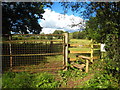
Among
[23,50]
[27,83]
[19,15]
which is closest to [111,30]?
[27,83]

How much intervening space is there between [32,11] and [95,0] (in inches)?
304

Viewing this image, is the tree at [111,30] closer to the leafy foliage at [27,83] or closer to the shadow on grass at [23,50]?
the leafy foliage at [27,83]

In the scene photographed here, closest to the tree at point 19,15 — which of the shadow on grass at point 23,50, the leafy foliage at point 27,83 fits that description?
the shadow on grass at point 23,50

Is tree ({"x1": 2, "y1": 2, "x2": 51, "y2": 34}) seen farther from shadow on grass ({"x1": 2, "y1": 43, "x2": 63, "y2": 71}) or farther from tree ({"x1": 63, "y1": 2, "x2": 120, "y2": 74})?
tree ({"x1": 63, "y1": 2, "x2": 120, "y2": 74})

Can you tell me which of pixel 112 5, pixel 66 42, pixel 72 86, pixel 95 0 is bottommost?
pixel 72 86

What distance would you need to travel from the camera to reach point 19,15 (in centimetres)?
1034

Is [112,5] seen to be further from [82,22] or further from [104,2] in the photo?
[82,22]

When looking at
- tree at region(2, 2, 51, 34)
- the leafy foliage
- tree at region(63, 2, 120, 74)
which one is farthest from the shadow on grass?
tree at region(2, 2, 51, 34)

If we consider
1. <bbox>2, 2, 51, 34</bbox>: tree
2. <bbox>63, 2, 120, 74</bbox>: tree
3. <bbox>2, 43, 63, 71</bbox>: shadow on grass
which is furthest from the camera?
<bbox>2, 2, 51, 34</bbox>: tree

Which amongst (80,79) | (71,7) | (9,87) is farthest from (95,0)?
(9,87)

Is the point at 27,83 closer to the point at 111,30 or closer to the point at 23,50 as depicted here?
the point at 23,50

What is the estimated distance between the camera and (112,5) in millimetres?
3891

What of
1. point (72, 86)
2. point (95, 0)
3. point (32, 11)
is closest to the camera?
point (72, 86)

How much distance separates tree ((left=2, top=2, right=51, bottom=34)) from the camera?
30.6 ft
